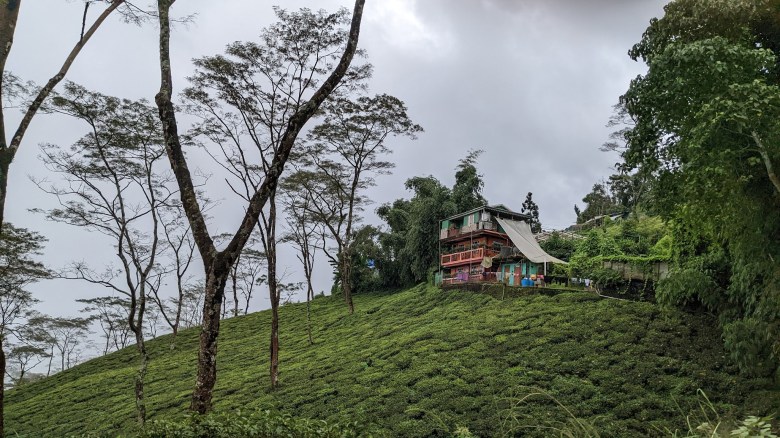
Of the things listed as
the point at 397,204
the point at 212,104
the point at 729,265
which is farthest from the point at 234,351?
the point at 729,265

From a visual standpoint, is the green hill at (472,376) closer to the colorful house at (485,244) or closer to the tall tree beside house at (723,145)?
the tall tree beside house at (723,145)

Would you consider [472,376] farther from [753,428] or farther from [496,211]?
[496,211]

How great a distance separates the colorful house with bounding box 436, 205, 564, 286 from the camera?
2728 centimetres

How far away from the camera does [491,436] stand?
9.34m

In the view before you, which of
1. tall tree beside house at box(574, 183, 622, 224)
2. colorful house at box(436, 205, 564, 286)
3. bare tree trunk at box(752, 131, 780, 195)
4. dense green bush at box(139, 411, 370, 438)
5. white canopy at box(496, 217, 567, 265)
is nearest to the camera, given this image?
dense green bush at box(139, 411, 370, 438)

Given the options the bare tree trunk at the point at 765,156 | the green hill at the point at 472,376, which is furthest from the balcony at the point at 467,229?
the bare tree trunk at the point at 765,156

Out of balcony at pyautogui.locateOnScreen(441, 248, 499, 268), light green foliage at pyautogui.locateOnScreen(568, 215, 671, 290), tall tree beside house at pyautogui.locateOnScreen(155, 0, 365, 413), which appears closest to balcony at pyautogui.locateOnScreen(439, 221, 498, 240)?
balcony at pyautogui.locateOnScreen(441, 248, 499, 268)

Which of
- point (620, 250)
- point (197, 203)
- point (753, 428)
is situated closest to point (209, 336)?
point (197, 203)

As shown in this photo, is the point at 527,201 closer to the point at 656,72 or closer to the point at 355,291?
the point at 355,291

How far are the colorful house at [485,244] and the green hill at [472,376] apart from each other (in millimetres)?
5566

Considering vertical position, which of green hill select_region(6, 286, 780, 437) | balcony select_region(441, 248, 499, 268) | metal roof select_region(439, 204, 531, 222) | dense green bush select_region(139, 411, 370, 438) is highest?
metal roof select_region(439, 204, 531, 222)

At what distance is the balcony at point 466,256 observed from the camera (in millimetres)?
29062

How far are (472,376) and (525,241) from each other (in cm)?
1635

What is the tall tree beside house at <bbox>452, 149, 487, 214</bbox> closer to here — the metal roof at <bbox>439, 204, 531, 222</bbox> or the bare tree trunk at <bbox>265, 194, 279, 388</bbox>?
the metal roof at <bbox>439, 204, 531, 222</bbox>
